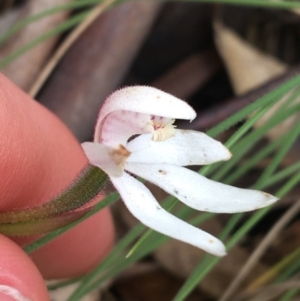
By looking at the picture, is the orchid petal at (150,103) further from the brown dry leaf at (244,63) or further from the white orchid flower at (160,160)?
the brown dry leaf at (244,63)

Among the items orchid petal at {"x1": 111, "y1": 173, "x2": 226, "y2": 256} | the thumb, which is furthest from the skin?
orchid petal at {"x1": 111, "y1": 173, "x2": 226, "y2": 256}

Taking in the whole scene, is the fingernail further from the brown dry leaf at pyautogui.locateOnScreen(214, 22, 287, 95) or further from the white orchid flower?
the brown dry leaf at pyautogui.locateOnScreen(214, 22, 287, 95)

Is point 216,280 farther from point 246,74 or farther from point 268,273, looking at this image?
point 246,74

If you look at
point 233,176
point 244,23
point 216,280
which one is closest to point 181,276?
point 216,280

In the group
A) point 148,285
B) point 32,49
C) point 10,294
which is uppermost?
point 32,49

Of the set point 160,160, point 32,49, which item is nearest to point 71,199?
point 160,160

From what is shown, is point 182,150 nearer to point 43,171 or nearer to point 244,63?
point 43,171

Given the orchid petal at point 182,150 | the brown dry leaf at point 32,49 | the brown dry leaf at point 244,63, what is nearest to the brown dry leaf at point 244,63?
the brown dry leaf at point 244,63
